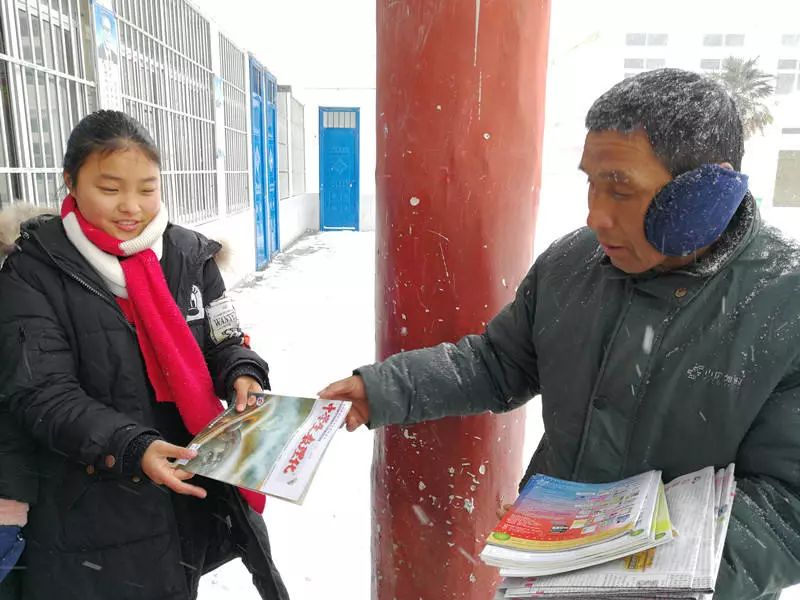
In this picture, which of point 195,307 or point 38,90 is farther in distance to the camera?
point 38,90

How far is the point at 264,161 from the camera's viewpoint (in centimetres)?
912

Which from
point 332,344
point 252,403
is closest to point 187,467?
point 252,403

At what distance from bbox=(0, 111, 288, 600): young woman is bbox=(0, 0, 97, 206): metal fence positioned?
4.08ft

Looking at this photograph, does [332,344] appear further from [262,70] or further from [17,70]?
[262,70]

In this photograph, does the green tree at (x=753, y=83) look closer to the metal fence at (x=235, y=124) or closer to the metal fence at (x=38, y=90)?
the metal fence at (x=235, y=124)

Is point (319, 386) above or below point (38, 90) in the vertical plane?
below

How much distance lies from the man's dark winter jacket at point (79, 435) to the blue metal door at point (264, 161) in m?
7.53

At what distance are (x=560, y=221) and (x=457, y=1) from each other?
47.3ft

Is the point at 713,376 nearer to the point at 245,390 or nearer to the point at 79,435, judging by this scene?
the point at 245,390

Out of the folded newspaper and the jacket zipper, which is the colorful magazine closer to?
the folded newspaper

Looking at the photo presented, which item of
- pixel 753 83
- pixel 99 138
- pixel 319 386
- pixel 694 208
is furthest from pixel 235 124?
pixel 753 83

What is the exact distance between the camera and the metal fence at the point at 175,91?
440 cm

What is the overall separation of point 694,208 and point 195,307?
3.90ft

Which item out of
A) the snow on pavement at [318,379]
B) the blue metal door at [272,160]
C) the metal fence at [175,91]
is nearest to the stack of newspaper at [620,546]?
the snow on pavement at [318,379]
